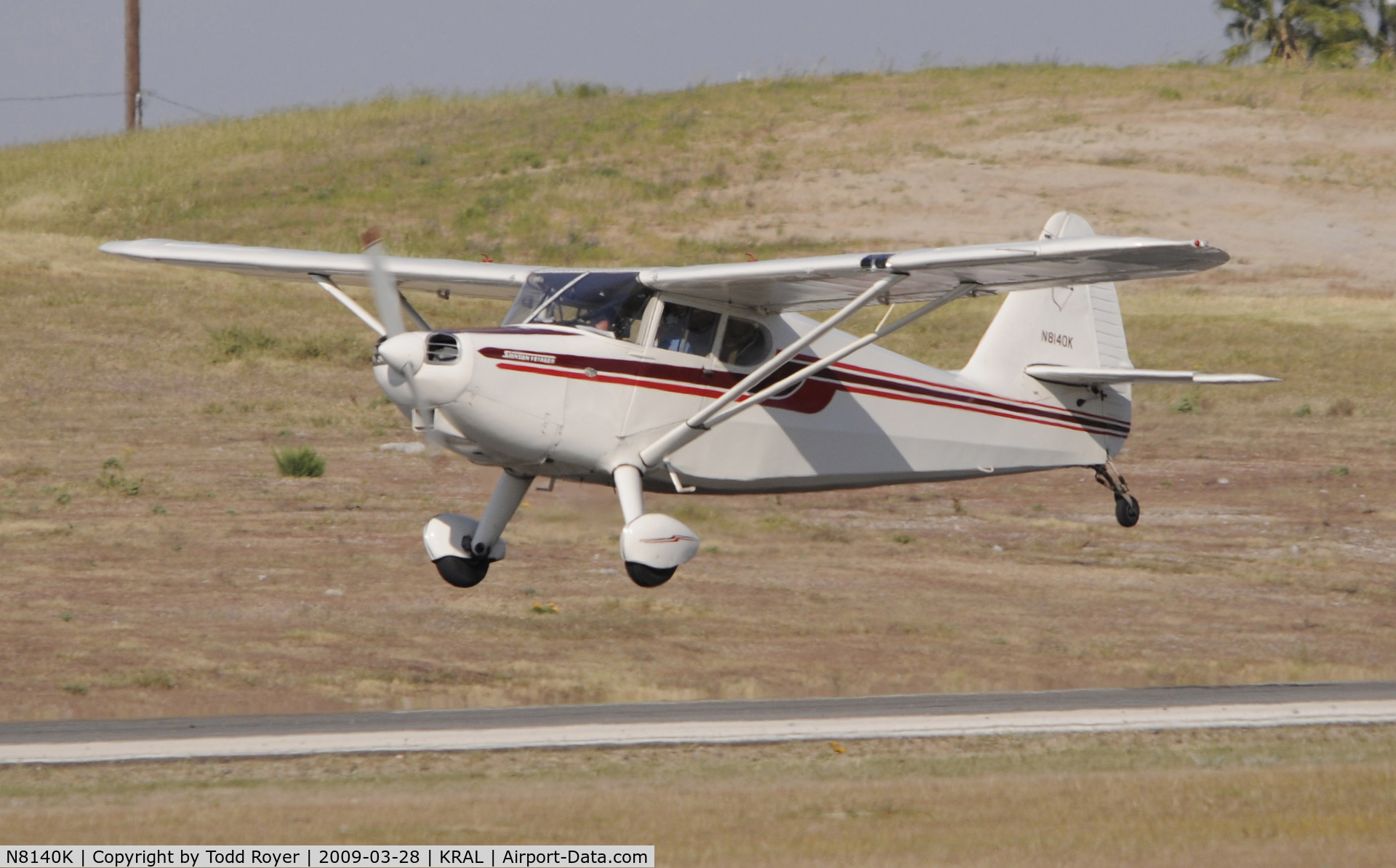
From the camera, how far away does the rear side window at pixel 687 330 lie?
47.4 feet

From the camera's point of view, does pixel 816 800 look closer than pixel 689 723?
Yes

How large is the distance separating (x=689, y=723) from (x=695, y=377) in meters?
3.83

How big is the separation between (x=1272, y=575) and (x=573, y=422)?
15.7 metres

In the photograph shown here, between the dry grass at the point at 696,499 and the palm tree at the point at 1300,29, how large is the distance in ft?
23.8

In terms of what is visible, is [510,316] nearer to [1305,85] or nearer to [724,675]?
[724,675]

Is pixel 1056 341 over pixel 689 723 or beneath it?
over

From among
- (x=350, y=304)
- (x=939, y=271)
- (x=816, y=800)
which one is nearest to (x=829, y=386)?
(x=939, y=271)

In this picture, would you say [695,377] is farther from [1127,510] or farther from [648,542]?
[1127,510]

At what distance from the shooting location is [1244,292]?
44.9 m

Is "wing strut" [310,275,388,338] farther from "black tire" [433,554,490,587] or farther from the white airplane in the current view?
"black tire" [433,554,490,587]

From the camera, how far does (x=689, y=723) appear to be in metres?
16.4

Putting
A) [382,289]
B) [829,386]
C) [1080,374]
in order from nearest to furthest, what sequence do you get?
1. [382,289]
2. [829,386]
3. [1080,374]

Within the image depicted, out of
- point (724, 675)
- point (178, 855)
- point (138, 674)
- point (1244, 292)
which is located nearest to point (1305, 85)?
point (1244, 292)

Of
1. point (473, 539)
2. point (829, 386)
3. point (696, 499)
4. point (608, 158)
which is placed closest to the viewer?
point (473, 539)
